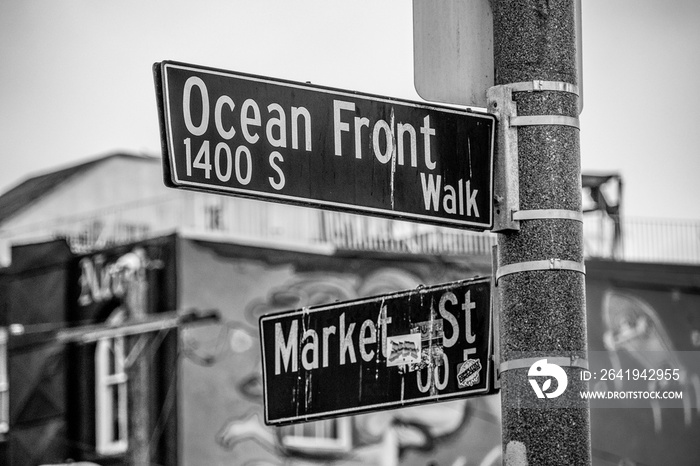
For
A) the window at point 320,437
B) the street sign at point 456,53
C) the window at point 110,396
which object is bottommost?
the window at point 320,437

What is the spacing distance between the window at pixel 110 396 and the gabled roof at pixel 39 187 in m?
8.28

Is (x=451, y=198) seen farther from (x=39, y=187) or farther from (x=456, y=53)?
(x=39, y=187)

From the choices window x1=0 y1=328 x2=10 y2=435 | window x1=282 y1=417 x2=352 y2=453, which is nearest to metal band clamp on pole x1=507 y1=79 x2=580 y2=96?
window x1=282 y1=417 x2=352 y2=453

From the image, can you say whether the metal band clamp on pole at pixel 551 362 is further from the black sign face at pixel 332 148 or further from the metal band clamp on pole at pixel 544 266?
the black sign face at pixel 332 148

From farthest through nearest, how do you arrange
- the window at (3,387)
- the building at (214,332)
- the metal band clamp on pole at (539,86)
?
1. the window at (3,387)
2. the building at (214,332)
3. the metal band clamp on pole at (539,86)

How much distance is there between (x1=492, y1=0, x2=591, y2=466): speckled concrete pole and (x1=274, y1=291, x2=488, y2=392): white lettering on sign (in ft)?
1.22

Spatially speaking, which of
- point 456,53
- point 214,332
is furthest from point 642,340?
point 456,53

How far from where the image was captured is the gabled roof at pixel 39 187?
3325 centimetres

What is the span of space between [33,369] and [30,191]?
889cm

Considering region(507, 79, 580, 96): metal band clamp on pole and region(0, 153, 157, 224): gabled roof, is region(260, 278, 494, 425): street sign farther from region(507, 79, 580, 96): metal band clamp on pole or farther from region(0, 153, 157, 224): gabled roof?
region(0, 153, 157, 224): gabled roof

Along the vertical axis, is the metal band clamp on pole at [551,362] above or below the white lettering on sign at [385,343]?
below

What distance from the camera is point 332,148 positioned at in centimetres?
463

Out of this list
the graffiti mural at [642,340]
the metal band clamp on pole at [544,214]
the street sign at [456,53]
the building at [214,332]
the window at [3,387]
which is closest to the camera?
the metal band clamp on pole at [544,214]

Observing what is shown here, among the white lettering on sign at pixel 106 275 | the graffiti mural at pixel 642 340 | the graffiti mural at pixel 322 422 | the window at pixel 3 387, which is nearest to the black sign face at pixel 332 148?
the graffiti mural at pixel 322 422
